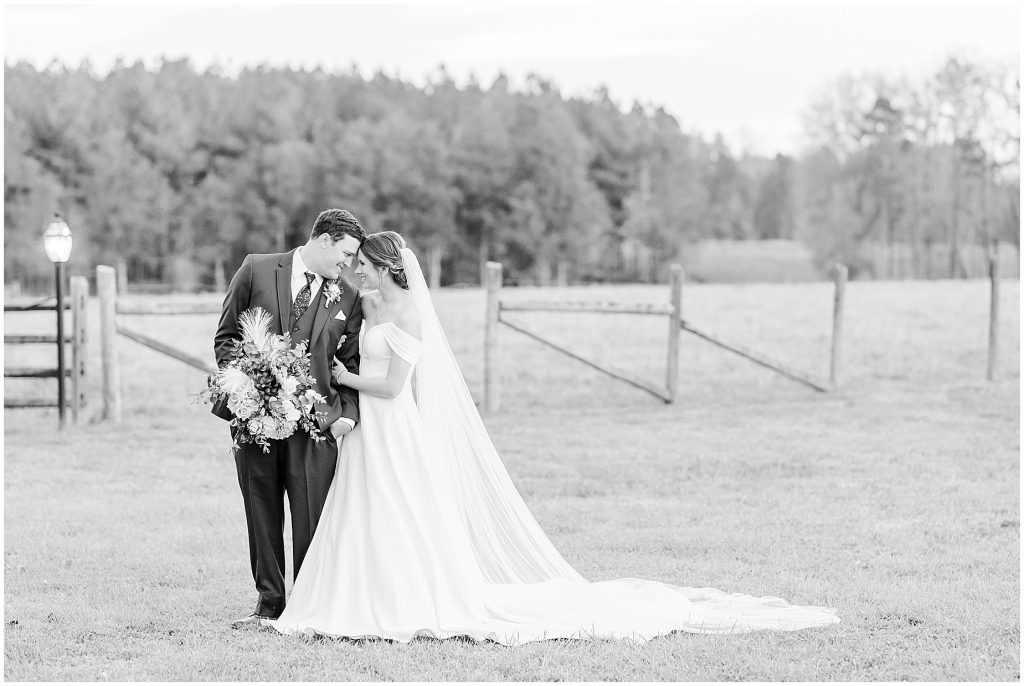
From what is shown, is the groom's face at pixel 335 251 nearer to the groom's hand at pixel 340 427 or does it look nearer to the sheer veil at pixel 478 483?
the sheer veil at pixel 478 483

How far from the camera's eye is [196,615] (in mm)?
6473

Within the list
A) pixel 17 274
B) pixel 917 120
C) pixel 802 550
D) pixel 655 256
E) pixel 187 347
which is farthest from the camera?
pixel 655 256

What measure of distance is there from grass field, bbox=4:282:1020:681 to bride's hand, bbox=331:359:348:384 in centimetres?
128

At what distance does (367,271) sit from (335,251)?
0.19 m

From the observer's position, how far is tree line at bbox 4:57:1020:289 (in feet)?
179

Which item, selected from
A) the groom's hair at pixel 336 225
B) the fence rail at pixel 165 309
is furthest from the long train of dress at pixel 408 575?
the fence rail at pixel 165 309

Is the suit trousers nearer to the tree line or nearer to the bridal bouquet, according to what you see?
the bridal bouquet

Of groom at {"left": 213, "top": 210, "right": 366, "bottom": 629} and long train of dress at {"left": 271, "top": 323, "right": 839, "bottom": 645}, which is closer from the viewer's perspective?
long train of dress at {"left": 271, "top": 323, "right": 839, "bottom": 645}

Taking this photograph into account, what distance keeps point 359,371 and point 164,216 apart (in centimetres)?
5463

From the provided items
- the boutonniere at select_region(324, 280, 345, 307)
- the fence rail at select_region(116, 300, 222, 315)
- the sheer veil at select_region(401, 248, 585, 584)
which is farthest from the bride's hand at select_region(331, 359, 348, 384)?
the fence rail at select_region(116, 300, 222, 315)

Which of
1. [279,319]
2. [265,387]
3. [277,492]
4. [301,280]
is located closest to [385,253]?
[301,280]

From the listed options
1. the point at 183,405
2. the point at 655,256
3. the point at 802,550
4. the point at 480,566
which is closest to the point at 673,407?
the point at 183,405

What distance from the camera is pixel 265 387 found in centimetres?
582

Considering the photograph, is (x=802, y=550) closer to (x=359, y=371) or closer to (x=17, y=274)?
(x=359, y=371)
